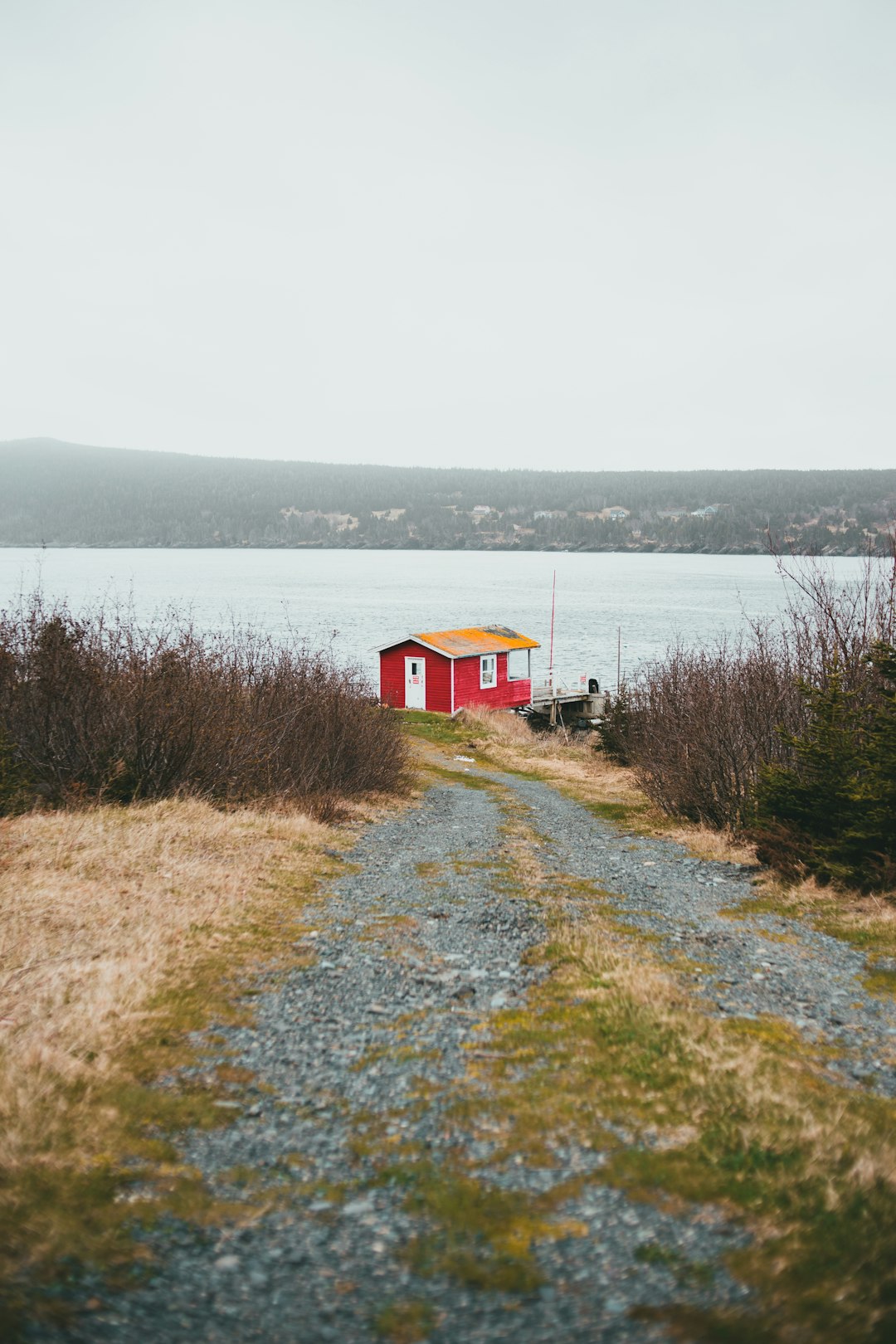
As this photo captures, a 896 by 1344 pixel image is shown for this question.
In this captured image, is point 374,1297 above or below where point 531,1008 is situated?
above

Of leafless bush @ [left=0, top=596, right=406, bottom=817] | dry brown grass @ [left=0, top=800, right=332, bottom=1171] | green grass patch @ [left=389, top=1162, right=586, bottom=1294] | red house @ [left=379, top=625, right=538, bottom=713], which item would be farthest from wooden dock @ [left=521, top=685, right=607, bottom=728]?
green grass patch @ [left=389, top=1162, right=586, bottom=1294]

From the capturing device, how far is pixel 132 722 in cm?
1555

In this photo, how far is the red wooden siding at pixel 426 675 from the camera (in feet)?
143

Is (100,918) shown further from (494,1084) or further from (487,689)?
(487,689)

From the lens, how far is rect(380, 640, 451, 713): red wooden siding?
43.5m

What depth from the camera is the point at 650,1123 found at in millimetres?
4906

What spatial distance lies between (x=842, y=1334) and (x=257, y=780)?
15683 mm

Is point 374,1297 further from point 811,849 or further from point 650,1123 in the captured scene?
point 811,849

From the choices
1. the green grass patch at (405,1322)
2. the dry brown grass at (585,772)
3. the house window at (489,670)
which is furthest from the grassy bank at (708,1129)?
the house window at (489,670)

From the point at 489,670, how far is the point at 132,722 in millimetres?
31386

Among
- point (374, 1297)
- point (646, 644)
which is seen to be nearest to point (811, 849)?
point (374, 1297)

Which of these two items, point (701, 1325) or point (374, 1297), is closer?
point (701, 1325)

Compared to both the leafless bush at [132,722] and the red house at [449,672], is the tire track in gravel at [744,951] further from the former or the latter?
the red house at [449,672]

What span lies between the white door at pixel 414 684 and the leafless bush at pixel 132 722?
24571 millimetres
